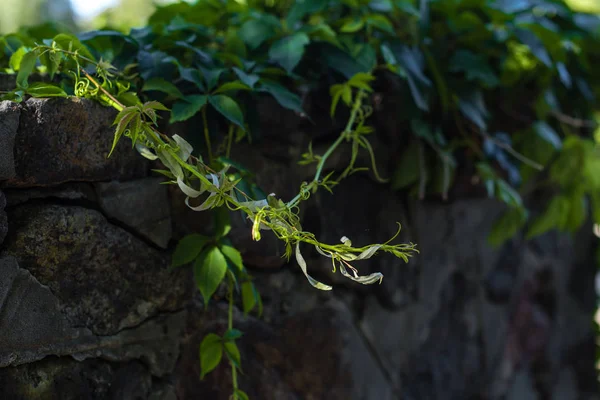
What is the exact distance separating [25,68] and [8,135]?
122 millimetres

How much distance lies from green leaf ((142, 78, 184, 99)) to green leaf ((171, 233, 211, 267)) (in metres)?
0.24

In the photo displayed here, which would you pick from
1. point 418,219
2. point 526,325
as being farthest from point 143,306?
point 526,325

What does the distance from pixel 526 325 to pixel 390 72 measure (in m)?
1.14

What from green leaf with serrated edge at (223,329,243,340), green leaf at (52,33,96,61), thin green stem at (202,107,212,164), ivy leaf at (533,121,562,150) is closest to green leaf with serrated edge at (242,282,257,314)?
green leaf with serrated edge at (223,329,243,340)

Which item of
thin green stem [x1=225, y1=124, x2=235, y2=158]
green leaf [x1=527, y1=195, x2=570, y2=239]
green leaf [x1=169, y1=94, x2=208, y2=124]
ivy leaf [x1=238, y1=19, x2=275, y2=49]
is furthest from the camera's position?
green leaf [x1=527, y1=195, x2=570, y2=239]

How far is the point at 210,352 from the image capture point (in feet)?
3.18

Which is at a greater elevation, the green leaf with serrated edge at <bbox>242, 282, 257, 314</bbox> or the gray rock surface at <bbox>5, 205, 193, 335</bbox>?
the gray rock surface at <bbox>5, 205, 193, 335</bbox>

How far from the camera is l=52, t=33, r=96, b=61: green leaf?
880 mm

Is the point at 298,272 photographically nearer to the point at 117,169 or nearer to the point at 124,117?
the point at 117,169

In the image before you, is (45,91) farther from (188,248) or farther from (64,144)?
(188,248)

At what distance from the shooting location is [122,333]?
949 millimetres

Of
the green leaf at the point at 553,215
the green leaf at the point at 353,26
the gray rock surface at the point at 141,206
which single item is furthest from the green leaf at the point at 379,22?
the green leaf at the point at 553,215

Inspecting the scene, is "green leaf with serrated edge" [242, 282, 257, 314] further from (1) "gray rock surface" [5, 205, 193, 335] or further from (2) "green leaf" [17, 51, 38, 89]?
(2) "green leaf" [17, 51, 38, 89]

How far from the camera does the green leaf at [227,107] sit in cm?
93
